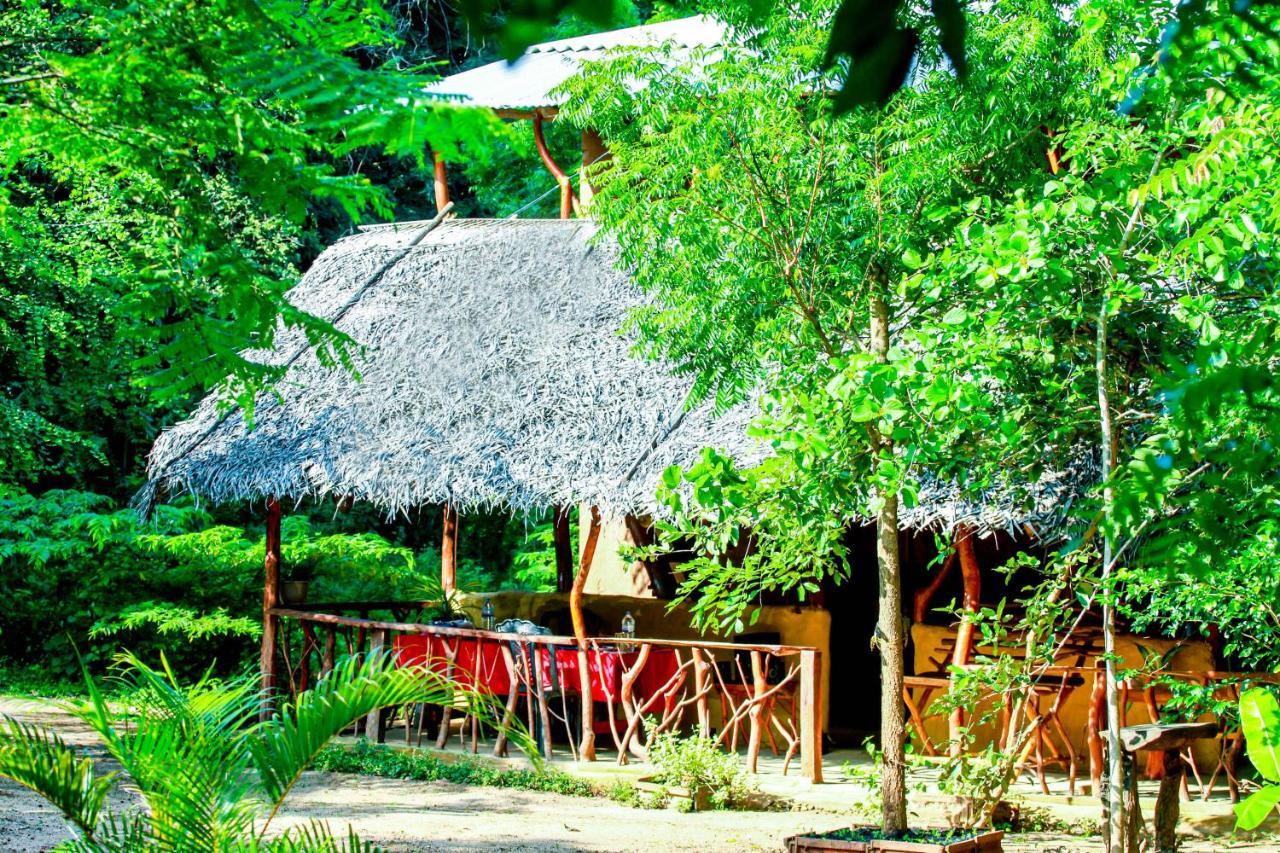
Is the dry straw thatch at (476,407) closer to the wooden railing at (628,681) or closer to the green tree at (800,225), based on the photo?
the wooden railing at (628,681)

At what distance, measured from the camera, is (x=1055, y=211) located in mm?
4148

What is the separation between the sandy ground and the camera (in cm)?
623

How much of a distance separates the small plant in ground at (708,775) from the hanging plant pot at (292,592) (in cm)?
327

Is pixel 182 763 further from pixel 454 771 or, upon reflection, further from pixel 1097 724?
pixel 1097 724

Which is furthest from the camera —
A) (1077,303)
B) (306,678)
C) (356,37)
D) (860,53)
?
(306,678)

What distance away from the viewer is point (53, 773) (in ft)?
12.6

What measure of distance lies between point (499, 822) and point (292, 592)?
310 centimetres

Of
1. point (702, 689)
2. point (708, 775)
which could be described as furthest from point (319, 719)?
point (702, 689)

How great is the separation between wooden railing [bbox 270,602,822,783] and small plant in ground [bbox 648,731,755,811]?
11 centimetres

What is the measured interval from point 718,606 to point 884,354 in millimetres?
1112

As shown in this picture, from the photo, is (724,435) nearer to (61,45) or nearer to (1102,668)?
(1102,668)

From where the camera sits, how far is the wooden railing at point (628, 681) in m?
7.27

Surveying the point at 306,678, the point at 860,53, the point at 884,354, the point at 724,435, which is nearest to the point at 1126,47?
the point at 884,354

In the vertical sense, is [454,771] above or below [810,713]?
below
